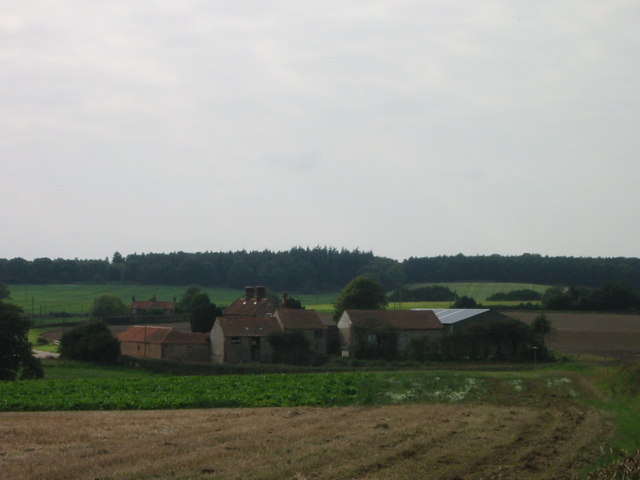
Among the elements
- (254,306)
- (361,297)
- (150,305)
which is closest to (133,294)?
(150,305)

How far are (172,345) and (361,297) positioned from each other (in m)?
30.3

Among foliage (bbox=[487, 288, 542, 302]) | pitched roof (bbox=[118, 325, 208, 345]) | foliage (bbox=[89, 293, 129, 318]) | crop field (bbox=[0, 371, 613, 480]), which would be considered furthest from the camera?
foliage (bbox=[487, 288, 542, 302])

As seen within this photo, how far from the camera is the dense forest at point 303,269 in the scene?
146 m

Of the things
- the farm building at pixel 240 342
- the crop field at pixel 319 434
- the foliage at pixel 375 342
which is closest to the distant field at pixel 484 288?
the foliage at pixel 375 342

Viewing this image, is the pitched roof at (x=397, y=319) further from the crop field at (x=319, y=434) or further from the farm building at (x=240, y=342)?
the crop field at (x=319, y=434)

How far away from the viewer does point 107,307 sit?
121 m

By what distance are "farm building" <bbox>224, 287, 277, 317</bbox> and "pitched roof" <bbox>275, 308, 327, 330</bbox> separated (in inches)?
265

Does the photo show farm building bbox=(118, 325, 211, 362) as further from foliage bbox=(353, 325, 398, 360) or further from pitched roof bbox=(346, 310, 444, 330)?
pitched roof bbox=(346, 310, 444, 330)

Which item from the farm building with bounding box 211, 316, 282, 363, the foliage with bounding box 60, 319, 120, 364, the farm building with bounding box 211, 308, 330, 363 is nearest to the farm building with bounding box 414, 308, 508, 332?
the farm building with bounding box 211, 308, 330, 363

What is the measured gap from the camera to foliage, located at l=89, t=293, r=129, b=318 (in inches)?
4727

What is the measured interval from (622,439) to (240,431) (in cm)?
999

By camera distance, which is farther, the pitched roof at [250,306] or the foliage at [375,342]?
the pitched roof at [250,306]

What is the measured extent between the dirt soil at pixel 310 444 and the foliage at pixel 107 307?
9524 cm

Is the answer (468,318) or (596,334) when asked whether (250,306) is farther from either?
(596,334)
